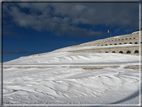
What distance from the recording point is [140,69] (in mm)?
7871

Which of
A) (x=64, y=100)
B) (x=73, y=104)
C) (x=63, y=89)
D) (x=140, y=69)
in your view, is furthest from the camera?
(x=140, y=69)

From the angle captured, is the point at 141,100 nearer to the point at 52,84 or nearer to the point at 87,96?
the point at 87,96

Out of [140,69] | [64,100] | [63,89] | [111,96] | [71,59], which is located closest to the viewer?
[64,100]

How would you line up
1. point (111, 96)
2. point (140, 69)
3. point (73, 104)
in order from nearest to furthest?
point (73, 104) → point (111, 96) → point (140, 69)

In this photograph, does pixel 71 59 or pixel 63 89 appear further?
pixel 71 59

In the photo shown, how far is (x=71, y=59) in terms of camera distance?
12344 mm

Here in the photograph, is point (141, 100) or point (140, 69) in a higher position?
point (140, 69)

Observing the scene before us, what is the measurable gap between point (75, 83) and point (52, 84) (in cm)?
134

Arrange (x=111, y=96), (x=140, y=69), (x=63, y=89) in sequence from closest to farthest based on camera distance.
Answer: (x=111, y=96), (x=63, y=89), (x=140, y=69)

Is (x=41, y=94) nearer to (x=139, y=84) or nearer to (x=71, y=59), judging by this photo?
(x=139, y=84)

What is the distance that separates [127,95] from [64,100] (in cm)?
290

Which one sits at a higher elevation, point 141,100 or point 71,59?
point 71,59

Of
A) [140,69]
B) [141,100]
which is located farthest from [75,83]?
[140,69]

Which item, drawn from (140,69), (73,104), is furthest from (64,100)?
(140,69)
